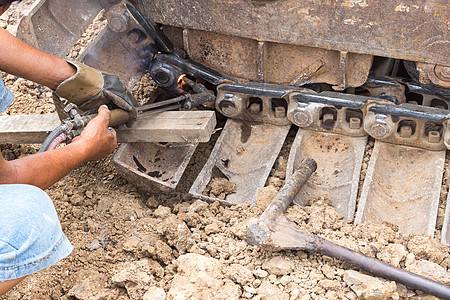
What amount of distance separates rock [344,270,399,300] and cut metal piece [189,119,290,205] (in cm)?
86

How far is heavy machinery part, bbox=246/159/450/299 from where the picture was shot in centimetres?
242

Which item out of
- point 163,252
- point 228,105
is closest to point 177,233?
point 163,252

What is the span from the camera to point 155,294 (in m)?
2.54

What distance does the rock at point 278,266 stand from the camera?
257 centimetres

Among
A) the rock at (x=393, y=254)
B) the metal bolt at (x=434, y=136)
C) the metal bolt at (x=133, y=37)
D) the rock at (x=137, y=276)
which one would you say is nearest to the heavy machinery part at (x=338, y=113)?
the metal bolt at (x=434, y=136)

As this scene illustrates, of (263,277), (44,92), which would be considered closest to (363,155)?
(263,277)

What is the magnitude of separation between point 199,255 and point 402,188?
4.36 feet

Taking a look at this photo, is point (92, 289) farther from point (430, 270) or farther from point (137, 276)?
point (430, 270)

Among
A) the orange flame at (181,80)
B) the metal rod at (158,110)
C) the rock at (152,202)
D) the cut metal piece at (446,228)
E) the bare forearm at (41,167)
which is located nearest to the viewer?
the bare forearm at (41,167)

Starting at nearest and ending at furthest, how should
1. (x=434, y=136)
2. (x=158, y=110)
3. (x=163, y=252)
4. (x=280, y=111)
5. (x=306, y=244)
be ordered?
(x=306, y=244) → (x=163, y=252) → (x=434, y=136) → (x=158, y=110) → (x=280, y=111)

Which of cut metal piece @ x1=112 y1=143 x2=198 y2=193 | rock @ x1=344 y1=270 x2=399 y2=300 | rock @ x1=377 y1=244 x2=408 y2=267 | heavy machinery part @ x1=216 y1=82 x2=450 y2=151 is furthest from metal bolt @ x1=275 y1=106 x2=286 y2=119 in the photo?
rock @ x1=344 y1=270 x2=399 y2=300

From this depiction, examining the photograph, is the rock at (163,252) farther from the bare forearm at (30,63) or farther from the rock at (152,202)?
the bare forearm at (30,63)

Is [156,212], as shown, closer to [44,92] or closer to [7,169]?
[7,169]

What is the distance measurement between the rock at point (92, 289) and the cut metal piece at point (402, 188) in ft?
4.54
